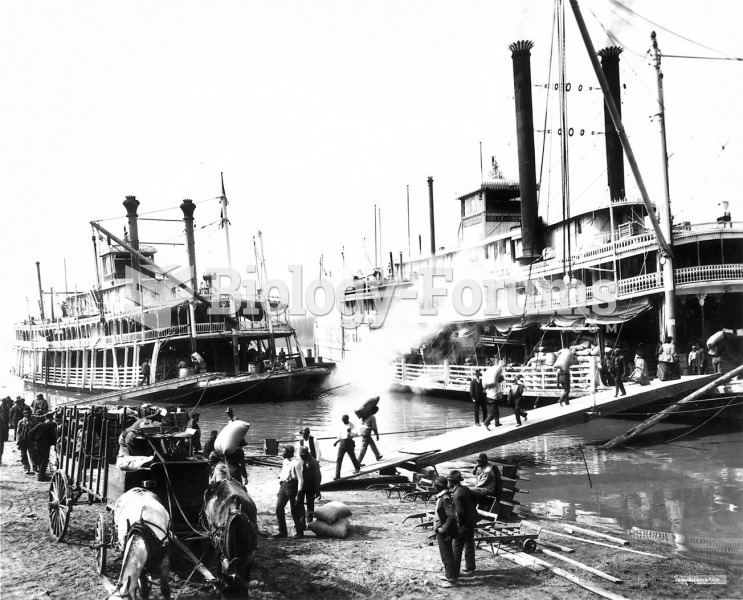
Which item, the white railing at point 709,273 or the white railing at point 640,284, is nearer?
the white railing at point 709,273

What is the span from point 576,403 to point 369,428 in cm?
702

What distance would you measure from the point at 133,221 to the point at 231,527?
44.9m

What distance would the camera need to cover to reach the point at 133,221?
48.1m

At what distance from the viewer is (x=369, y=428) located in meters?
14.1

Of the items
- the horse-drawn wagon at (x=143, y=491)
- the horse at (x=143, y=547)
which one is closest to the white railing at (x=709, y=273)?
the horse-drawn wagon at (x=143, y=491)

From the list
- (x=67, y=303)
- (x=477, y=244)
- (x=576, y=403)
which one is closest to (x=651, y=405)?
(x=576, y=403)

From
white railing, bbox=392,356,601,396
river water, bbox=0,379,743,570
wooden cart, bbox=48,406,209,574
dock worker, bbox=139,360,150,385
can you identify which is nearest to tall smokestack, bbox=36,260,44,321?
dock worker, bbox=139,360,150,385

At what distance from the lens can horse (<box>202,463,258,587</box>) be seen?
696 cm

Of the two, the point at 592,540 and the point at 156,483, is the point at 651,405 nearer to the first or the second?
the point at 592,540

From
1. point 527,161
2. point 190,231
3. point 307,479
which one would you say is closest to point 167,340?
point 190,231

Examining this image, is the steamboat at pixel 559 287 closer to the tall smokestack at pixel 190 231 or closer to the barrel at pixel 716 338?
the barrel at pixel 716 338

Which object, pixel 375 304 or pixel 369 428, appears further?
pixel 375 304

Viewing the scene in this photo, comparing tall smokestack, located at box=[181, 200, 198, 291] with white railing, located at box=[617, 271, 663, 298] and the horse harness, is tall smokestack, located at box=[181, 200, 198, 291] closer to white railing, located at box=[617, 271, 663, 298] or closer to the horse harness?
white railing, located at box=[617, 271, 663, 298]

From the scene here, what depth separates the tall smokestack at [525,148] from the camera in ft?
118
